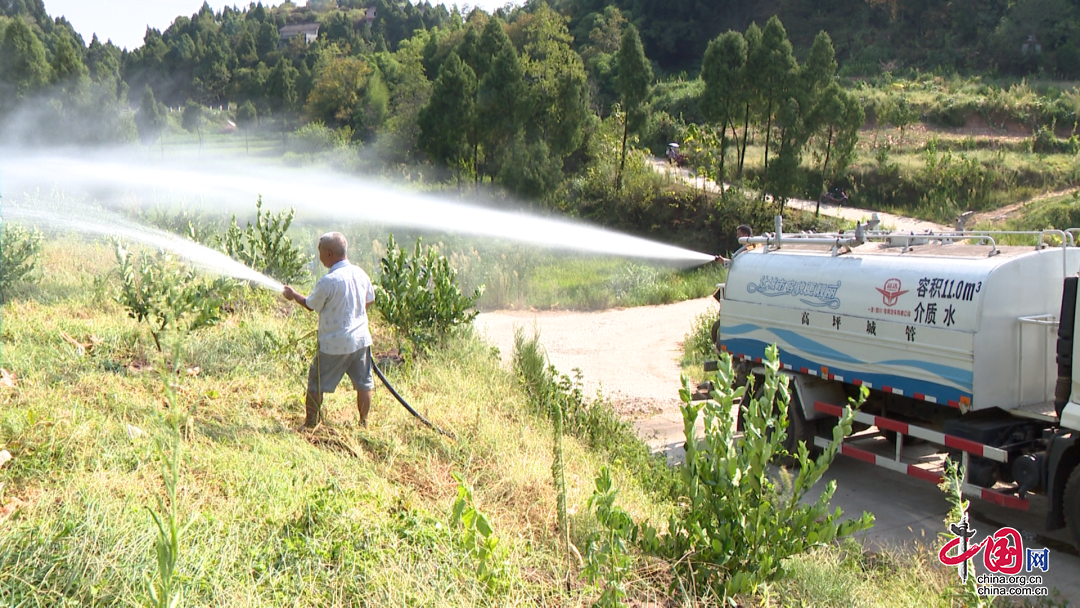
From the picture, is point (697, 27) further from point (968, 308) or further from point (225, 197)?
point (968, 308)

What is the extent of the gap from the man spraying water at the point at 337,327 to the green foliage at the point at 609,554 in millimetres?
2875

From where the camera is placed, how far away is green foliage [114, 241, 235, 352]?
8.64 metres

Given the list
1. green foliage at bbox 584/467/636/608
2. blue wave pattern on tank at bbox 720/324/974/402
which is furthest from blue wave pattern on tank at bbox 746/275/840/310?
green foliage at bbox 584/467/636/608

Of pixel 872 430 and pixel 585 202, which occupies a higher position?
pixel 585 202

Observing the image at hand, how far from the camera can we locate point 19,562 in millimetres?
4309

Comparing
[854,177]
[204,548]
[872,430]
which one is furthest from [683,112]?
[204,548]

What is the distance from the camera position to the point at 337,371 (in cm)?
702

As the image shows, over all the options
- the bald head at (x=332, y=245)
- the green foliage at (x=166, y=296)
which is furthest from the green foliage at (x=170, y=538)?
the green foliage at (x=166, y=296)

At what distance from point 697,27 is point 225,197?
4215 centimetres

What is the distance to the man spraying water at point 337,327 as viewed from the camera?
689 cm

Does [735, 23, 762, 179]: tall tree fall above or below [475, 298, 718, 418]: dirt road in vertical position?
above

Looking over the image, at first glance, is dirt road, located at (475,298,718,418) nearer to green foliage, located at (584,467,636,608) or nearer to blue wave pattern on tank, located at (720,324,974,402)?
blue wave pattern on tank, located at (720,324,974,402)

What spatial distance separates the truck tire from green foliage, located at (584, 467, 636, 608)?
12.2 ft

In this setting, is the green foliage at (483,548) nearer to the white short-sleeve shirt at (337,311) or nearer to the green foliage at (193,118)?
the white short-sleeve shirt at (337,311)
